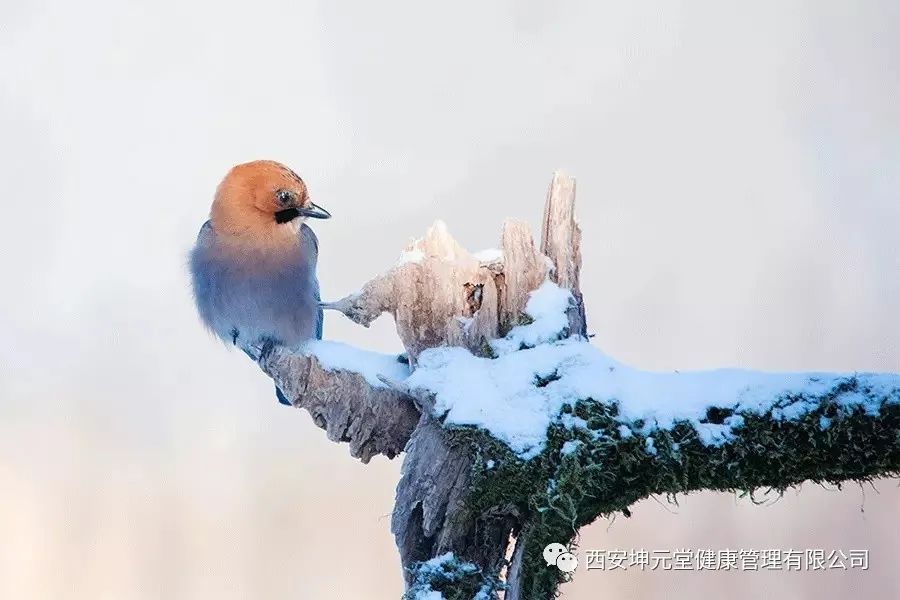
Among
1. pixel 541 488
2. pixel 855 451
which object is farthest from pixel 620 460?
pixel 855 451

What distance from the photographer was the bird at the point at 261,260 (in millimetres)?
5730

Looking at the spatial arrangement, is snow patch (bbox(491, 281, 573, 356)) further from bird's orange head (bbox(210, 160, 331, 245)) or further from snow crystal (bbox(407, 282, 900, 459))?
bird's orange head (bbox(210, 160, 331, 245))

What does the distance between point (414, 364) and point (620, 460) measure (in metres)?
1.33

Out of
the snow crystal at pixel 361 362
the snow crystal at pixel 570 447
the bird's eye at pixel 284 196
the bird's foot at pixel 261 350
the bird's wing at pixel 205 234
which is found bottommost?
the snow crystal at pixel 570 447

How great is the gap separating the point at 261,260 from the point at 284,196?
1.37ft

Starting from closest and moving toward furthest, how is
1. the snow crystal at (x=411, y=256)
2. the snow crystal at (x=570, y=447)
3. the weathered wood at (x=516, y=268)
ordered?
the snow crystal at (x=570, y=447) → the weathered wood at (x=516, y=268) → the snow crystal at (x=411, y=256)

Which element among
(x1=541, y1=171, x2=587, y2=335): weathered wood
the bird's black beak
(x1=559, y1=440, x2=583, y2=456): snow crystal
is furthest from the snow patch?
the bird's black beak

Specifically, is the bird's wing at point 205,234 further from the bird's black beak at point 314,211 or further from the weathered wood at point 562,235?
the weathered wood at point 562,235

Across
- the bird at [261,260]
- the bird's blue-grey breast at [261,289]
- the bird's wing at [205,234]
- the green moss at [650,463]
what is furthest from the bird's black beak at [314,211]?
the green moss at [650,463]

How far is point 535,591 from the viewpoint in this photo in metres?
4.39

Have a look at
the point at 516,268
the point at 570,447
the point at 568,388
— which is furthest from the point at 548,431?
the point at 516,268

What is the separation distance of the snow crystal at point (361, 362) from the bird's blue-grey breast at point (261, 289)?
1.29 feet

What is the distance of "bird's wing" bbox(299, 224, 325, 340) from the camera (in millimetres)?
6027

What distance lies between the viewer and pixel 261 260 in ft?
19.3
